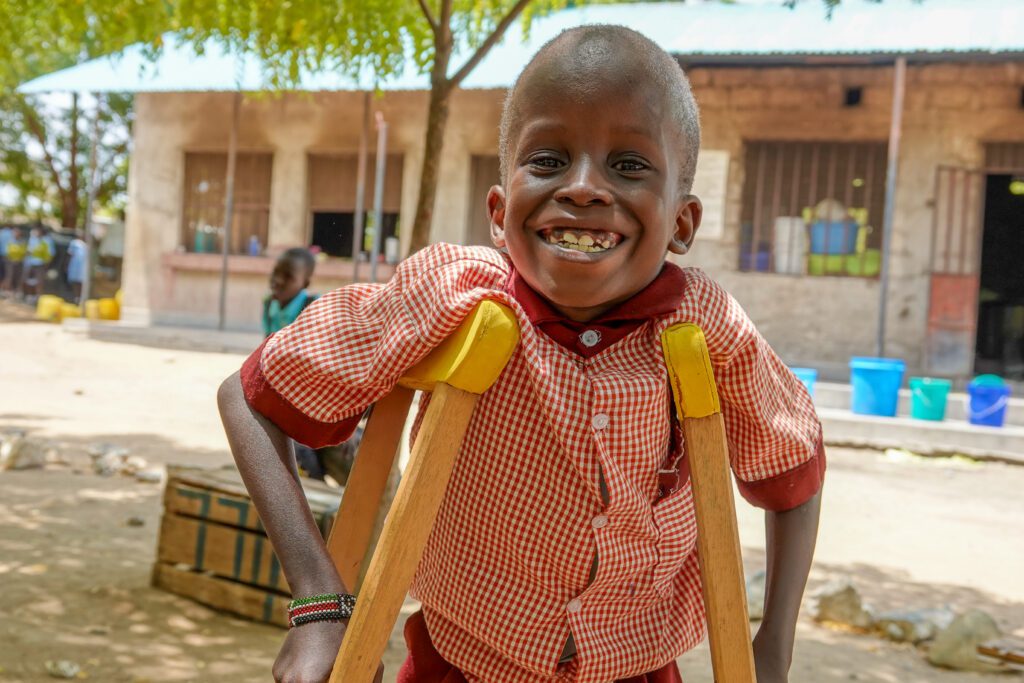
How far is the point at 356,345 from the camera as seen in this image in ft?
4.74

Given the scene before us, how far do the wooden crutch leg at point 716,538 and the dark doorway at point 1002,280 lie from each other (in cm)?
1376

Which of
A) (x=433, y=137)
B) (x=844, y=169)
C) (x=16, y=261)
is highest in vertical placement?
(x=844, y=169)

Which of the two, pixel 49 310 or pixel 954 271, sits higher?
pixel 954 271

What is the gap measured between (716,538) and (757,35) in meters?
11.4

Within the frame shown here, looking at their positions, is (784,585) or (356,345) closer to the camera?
(356,345)

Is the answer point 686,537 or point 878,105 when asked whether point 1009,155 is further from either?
point 686,537

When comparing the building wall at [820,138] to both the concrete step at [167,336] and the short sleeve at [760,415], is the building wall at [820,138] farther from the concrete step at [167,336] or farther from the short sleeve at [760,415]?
the short sleeve at [760,415]

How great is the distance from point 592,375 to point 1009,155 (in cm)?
1128

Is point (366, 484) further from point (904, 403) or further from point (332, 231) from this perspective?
point (332, 231)

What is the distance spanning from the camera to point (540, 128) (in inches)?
57.1

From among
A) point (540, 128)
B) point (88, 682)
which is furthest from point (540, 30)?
point (540, 128)

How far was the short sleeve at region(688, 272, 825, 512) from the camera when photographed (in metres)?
1.49

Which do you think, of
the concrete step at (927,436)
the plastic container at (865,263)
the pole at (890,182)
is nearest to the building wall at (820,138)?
the plastic container at (865,263)

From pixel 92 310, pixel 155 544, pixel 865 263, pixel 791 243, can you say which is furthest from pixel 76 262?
pixel 155 544
